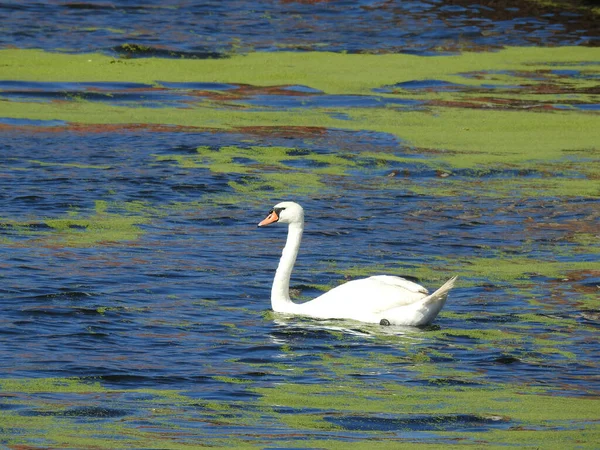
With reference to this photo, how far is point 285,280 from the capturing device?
846cm

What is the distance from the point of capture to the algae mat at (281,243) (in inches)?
242

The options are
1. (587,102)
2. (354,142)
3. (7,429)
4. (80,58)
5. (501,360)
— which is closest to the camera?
(7,429)

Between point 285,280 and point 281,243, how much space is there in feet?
6.39

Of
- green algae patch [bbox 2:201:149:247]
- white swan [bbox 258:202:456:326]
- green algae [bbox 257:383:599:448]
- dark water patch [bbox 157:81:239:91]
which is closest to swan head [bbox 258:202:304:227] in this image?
white swan [bbox 258:202:456:326]

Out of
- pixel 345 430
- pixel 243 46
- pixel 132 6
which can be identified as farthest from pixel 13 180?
pixel 132 6

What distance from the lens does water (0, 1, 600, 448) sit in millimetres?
6094

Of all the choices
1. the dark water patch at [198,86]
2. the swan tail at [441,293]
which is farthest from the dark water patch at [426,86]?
the swan tail at [441,293]

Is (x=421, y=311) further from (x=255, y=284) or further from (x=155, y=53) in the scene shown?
(x=155, y=53)

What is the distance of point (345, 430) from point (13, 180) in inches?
260

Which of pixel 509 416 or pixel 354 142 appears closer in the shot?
pixel 509 416

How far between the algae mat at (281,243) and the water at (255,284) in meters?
0.02

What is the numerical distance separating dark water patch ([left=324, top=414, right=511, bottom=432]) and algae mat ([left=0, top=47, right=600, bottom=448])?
0.06ft

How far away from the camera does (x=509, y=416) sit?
240 inches

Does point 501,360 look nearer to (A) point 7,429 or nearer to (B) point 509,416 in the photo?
(B) point 509,416
